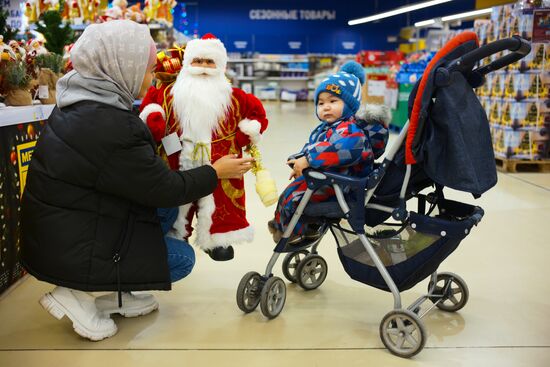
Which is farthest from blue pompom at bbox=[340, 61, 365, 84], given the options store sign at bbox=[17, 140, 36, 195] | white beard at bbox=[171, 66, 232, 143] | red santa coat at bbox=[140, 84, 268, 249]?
store sign at bbox=[17, 140, 36, 195]

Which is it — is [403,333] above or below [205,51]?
below

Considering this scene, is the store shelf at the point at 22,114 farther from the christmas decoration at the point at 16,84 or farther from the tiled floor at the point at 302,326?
the tiled floor at the point at 302,326

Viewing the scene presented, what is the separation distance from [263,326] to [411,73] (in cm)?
719

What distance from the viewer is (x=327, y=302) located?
2.50m

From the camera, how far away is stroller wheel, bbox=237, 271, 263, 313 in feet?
7.53

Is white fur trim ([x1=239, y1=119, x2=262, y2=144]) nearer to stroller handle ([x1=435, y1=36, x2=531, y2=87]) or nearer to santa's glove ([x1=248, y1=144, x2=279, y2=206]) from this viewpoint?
santa's glove ([x1=248, y1=144, x2=279, y2=206])

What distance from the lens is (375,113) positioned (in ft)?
7.54

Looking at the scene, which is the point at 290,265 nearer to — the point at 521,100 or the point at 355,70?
the point at 355,70

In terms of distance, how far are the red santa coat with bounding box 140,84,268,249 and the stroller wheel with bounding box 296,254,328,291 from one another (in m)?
0.34

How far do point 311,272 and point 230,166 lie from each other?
0.80m

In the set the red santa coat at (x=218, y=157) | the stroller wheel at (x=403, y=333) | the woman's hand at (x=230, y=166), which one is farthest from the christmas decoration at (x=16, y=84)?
the stroller wheel at (x=403, y=333)

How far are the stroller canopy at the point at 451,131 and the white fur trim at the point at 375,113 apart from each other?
36 centimetres

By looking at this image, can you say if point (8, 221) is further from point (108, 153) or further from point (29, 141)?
point (108, 153)

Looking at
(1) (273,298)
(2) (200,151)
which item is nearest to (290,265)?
(1) (273,298)
